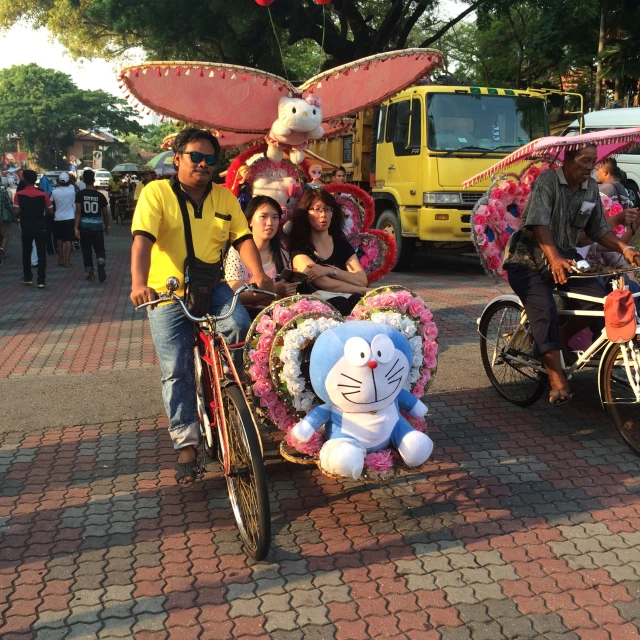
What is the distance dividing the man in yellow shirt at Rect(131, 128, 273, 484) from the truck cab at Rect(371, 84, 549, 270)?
25.6ft

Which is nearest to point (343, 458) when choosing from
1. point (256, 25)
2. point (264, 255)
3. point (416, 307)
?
point (416, 307)

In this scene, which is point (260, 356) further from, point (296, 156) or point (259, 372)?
point (296, 156)

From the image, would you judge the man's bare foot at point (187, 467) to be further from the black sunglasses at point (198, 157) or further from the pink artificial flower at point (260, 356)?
the black sunglasses at point (198, 157)

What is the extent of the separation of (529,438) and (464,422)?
0.50m

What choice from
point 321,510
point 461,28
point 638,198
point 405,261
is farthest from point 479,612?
point 461,28

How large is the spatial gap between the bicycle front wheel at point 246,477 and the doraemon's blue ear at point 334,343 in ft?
1.32

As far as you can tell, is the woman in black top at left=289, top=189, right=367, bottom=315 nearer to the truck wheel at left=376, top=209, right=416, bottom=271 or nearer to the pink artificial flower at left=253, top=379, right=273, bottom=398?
the pink artificial flower at left=253, top=379, right=273, bottom=398

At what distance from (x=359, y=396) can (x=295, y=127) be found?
2889 mm

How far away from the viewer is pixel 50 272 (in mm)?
13992

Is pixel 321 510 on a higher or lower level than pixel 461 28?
lower

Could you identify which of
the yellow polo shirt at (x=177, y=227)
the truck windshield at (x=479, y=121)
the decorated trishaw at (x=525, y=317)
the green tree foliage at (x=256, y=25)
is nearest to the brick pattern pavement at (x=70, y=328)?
the yellow polo shirt at (x=177, y=227)

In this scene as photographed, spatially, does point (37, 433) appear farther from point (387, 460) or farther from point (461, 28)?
point (461, 28)

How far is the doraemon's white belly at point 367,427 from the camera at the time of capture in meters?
3.67

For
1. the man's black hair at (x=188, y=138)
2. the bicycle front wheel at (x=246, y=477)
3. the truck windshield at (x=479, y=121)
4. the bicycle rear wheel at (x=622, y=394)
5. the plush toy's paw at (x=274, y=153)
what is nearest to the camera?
the bicycle front wheel at (x=246, y=477)
